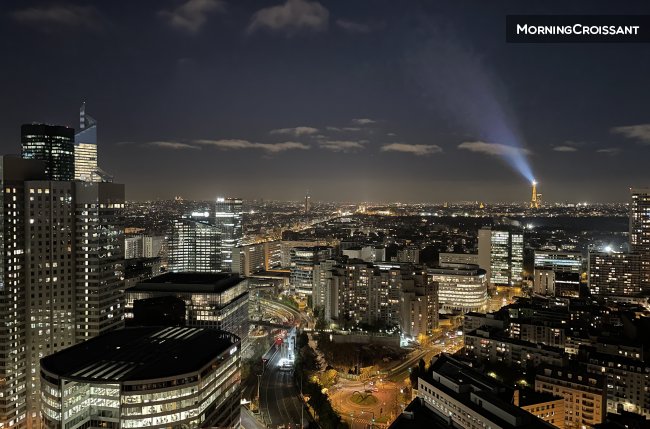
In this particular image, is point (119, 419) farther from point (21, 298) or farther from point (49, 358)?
point (21, 298)

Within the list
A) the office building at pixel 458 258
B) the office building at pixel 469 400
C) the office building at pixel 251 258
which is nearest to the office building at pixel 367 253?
the office building at pixel 458 258

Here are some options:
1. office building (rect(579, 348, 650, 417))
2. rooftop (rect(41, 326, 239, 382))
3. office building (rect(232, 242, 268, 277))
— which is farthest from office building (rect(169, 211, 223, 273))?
office building (rect(579, 348, 650, 417))

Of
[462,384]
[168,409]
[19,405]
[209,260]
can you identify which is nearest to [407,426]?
[462,384]

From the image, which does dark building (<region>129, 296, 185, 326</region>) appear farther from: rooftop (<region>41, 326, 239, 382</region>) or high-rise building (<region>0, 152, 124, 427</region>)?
rooftop (<region>41, 326, 239, 382</region>)

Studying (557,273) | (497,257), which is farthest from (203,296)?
(497,257)

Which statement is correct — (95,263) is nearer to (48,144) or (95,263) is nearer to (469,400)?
(469,400)

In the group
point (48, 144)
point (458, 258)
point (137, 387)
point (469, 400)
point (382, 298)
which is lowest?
point (469, 400)

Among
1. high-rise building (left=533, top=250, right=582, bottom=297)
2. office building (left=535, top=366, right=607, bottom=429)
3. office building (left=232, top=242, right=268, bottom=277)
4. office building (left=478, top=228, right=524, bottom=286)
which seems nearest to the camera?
office building (left=535, top=366, right=607, bottom=429)
